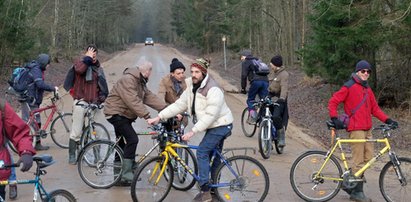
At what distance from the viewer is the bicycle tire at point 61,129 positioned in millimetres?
11242

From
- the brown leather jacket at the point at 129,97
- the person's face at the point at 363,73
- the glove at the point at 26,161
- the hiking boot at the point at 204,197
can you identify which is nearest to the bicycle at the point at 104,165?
the brown leather jacket at the point at 129,97

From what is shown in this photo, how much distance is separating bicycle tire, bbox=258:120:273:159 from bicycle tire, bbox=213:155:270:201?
305 centimetres

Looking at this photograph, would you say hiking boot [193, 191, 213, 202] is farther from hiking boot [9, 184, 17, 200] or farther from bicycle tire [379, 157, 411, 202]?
hiking boot [9, 184, 17, 200]

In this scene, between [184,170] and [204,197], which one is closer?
[204,197]

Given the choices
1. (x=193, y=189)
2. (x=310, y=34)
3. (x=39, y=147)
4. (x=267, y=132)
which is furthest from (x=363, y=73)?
(x=310, y=34)

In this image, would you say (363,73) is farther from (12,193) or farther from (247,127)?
(247,127)

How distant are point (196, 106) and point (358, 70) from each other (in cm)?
237

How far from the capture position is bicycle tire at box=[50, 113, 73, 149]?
36.9 ft

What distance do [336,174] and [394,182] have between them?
766 mm

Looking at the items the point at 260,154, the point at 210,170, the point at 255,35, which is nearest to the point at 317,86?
the point at 260,154

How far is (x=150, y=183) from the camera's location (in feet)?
23.7

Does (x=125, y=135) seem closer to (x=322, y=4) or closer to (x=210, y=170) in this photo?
(x=210, y=170)

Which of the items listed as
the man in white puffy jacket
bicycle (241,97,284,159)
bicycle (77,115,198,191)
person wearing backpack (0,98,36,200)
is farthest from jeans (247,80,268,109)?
person wearing backpack (0,98,36,200)

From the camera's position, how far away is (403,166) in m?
7.27
